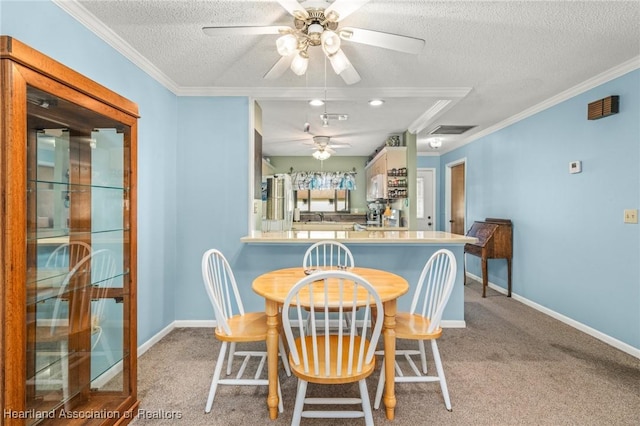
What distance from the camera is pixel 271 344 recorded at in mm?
1785

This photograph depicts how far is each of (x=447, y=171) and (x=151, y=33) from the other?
18.3ft

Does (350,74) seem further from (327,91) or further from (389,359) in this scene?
(389,359)

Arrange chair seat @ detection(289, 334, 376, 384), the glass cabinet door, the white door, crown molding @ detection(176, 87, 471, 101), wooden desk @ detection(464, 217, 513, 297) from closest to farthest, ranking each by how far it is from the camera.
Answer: the glass cabinet door < chair seat @ detection(289, 334, 376, 384) < crown molding @ detection(176, 87, 471, 101) < wooden desk @ detection(464, 217, 513, 297) < the white door

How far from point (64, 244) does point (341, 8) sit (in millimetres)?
1785

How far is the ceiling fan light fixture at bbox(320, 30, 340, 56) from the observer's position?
5.57ft

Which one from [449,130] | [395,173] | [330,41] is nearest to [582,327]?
[395,173]

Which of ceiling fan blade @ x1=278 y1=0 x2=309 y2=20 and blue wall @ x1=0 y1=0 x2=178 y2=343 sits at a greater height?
ceiling fan blade @ x1=278 y1=0 x2=309 y2=20

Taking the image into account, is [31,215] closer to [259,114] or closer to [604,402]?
[259,114]

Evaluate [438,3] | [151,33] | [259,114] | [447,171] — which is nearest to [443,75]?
[438,3]

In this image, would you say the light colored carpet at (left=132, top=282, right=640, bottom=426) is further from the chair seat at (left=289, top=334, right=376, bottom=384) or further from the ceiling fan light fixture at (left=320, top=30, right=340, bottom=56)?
the ceiling fan light fixture at (left=320, top=30, right=340, bottom=56)

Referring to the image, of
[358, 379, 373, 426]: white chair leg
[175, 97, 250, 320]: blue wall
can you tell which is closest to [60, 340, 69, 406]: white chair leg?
[358, 379, 373, 426]: white chair leg

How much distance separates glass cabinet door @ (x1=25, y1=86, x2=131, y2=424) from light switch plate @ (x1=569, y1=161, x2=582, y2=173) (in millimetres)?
3842

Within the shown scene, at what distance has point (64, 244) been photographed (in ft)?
5.06

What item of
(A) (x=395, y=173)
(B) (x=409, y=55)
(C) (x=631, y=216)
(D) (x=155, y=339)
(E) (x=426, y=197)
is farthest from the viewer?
(E) (x=426, y=197)
